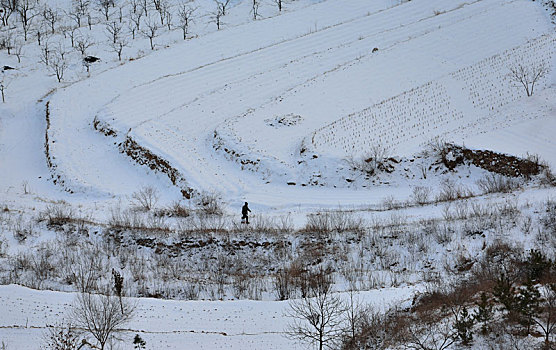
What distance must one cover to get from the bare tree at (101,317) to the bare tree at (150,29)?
158 feet

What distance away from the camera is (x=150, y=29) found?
2906 inches

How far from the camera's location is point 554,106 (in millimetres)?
43812

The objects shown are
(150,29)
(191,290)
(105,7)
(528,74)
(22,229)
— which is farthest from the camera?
(105,7)

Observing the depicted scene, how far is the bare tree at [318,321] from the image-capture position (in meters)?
21.8

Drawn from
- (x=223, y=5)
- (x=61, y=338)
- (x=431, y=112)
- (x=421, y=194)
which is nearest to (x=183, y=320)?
(x=61, y=338)

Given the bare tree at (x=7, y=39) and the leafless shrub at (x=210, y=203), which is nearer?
the leafless shrub at (x=210, y=203)

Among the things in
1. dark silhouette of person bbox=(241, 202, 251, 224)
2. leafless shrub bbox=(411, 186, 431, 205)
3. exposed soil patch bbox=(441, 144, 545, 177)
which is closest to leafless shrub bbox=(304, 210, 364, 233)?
dark silhouette of person bbox=(241, 202, 251, 224)

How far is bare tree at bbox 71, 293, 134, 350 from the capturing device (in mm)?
21609

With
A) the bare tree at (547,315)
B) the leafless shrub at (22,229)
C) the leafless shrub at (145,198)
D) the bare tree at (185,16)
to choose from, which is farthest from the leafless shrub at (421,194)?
the bare tree at (185,16)

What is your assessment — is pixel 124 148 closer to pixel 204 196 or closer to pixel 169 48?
pixel 204 196

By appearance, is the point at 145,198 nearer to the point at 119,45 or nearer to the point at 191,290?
the point at 191,290

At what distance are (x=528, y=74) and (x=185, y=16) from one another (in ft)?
131

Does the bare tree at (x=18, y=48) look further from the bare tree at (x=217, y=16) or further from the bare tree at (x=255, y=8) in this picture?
the bare tree at (x=255, y=8)

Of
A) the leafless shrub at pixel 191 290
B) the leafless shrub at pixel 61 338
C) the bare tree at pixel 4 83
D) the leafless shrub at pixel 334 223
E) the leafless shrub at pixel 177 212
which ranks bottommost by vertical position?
the leafless shrub at pixel 61 338
